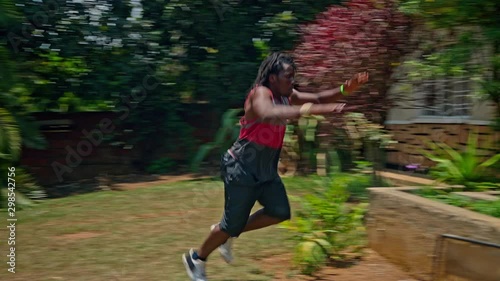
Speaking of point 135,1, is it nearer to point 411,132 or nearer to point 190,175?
point 190,175

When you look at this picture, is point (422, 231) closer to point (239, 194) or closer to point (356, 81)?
point (356, 81)

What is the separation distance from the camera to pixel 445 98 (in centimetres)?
869

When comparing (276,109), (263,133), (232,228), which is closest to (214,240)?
(232,228)

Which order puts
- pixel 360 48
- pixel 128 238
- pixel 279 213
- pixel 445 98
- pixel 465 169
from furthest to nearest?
pixel 445 98 → pixel 360 48 → pixel 128 238 → pixel 465 169 → pixel 279 213

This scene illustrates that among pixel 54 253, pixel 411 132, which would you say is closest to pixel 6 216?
pixel 54 253

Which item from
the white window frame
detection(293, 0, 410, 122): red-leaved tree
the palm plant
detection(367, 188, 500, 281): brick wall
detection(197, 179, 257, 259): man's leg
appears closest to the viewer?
detection(367, 188, 500, 281): brick wall

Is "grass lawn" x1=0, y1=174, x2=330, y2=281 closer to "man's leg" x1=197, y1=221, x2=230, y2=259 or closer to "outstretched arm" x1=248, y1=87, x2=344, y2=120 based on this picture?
"man's leg" x1=197, y1=221, x2=230, y2=259

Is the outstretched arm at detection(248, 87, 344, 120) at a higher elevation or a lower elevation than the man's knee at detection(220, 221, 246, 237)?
higher

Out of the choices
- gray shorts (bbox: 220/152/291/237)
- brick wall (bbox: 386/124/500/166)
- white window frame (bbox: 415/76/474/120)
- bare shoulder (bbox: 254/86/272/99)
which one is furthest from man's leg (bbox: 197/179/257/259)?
white window frame (bbox: 415/76/474/120)

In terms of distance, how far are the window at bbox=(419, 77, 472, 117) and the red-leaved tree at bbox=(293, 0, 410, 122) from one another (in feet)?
3.28

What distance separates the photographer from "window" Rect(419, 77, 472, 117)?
835 cm

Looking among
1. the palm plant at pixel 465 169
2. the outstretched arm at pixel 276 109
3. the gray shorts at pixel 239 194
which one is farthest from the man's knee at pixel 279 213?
the palm plant at pixel 465 169

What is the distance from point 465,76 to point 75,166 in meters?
7.18

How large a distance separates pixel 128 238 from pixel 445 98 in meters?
5.09
